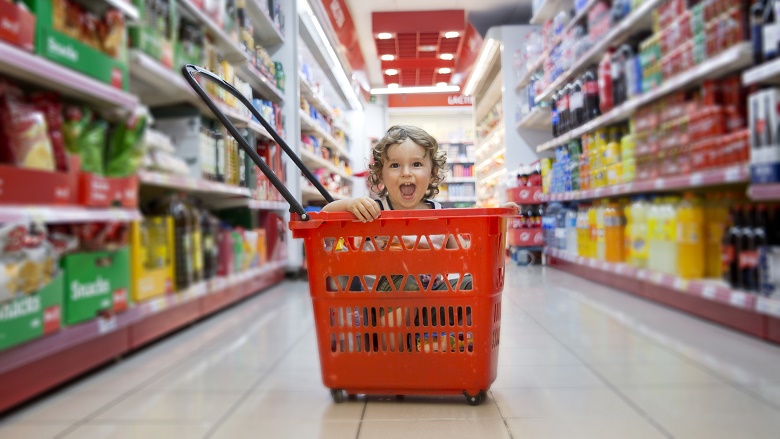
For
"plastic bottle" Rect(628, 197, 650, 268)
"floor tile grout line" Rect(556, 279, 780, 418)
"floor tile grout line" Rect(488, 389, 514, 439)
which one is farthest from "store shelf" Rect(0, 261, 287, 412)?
"plastic bottle" Rect(628, 197, 650, 268)

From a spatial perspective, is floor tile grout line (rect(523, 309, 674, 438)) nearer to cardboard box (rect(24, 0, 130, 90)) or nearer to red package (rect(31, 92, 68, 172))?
red package (rect(31, 92, 68, 172))

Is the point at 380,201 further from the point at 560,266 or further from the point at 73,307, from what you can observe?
the point at 560,266

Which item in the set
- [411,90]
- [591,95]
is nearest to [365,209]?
[591,95]

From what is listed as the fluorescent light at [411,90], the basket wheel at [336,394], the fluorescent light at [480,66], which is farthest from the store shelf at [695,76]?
the fluorescent light at [411,90]

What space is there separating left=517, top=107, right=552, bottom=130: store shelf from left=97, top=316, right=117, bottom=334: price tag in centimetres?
482

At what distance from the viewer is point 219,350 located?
206 cm

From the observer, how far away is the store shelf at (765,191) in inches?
74.0

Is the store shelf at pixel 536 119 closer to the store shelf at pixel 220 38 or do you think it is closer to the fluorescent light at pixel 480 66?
the fluorescent light at pixel 480 66

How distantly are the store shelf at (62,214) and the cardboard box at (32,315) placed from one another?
Answer: 184 millimetres

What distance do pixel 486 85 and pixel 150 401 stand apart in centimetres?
893

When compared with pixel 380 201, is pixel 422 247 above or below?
below

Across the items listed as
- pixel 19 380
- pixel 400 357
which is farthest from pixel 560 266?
pixel 19 380

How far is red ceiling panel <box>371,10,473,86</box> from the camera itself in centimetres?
820

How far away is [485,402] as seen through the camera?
1384 mm
